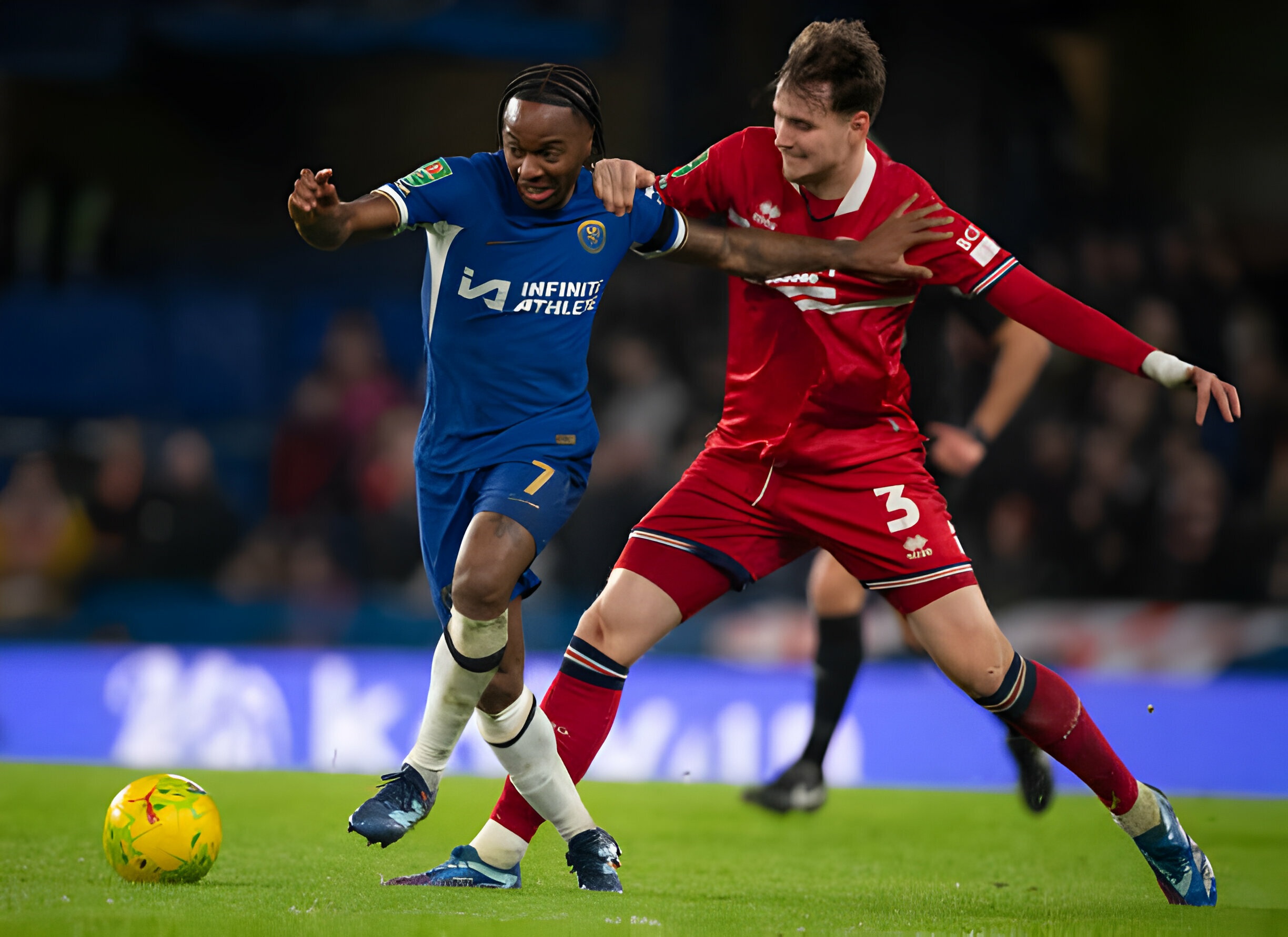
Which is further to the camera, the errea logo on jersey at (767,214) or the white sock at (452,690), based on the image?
the errea logo on jersey at (767,214)

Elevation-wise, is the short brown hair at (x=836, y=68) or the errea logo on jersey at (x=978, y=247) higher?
the short brown hair at (x=836, y=68)

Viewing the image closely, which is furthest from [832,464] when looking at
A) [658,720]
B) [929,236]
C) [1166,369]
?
[658,720]

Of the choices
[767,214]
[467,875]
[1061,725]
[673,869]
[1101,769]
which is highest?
[767,214]

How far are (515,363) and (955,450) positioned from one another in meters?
2.07

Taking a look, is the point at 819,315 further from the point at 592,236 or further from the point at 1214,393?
the point at 1214,393

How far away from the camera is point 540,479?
3715mm

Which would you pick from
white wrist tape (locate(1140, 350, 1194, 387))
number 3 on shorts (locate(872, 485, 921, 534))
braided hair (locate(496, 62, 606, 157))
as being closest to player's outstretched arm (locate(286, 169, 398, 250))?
braided hair (locate(496, 62, 606, 157))

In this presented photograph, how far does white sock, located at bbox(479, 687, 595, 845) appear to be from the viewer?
12.4ft

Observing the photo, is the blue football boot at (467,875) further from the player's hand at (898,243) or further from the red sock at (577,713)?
the player's hand at (898,243)

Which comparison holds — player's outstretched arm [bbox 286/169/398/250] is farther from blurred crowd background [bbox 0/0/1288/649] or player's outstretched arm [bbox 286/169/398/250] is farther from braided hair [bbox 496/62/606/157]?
blurred crowd background [bbox 0/0/1288/649]

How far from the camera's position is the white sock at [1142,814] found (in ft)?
13.1

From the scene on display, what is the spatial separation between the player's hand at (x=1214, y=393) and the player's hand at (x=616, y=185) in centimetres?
150

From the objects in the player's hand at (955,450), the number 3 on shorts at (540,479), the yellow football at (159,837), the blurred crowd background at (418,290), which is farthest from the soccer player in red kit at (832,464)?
the blurred crowd background at (418,290)

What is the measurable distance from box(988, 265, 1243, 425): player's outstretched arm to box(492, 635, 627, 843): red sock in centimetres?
146
